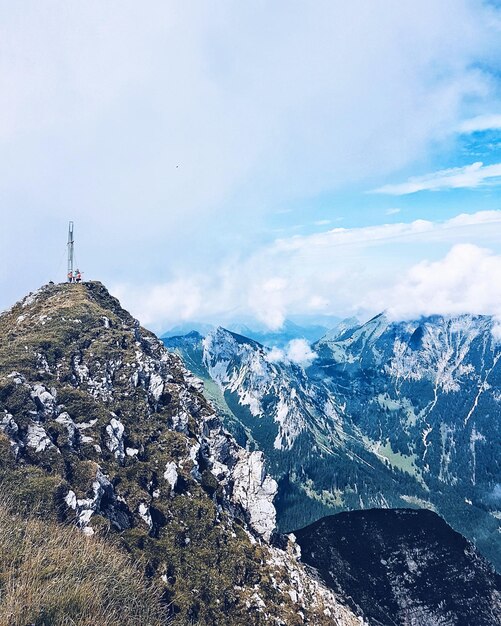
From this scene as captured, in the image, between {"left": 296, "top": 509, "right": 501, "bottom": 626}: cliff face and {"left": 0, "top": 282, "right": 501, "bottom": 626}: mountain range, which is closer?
{"left": 0, "top": 282, "right": 501, "bottom": 626}: mountain range

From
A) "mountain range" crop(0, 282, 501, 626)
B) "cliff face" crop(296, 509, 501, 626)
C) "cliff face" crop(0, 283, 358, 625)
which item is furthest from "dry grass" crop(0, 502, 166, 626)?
"cliff face" crop(296, 509, 501, 626)

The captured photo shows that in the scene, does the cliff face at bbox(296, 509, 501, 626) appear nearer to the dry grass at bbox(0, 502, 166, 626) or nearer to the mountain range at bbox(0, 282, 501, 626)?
the mountain range at bbox(0, 282, 501, 626)

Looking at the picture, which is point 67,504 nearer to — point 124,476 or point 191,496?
point 124,476

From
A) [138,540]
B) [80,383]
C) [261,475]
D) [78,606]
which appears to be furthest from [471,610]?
[78,606]

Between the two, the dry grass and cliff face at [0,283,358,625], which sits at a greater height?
the dry grass

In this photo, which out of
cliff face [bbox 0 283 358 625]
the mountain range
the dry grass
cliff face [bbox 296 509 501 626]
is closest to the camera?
the dry grass

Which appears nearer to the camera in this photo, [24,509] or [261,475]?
[24,509]
